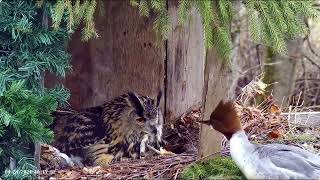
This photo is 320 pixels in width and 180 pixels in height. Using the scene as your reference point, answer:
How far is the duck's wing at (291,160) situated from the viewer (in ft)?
9.23

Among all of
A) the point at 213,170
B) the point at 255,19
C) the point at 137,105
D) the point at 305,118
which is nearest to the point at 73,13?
the point at 137,105

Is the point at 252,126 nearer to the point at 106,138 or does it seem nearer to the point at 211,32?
the point at 106,138

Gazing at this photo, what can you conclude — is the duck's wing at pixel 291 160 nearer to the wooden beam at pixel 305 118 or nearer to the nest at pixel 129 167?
the nest at pixel 129 167

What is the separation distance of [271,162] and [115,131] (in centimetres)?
123

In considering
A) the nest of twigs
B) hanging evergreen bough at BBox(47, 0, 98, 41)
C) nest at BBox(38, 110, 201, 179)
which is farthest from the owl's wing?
hanging evergreen bough at BBox(47, 0, 98, 41)

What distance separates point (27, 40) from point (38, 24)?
0.12 m

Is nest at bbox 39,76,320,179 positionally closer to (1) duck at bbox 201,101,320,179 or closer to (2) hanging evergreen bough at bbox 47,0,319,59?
(1) duck at bbox 201,101,320,179

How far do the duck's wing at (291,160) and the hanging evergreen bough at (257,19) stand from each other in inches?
17.4

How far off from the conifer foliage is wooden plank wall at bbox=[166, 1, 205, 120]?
34.1 inches

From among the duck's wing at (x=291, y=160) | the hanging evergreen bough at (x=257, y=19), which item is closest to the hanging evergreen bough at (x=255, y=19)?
the hanging evergreen bough at (x=257, y=19)

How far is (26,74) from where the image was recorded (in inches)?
131

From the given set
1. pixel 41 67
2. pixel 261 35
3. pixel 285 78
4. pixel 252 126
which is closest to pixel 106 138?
pixel 41 67

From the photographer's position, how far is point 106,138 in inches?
150

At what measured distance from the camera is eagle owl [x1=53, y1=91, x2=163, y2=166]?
3773mm
